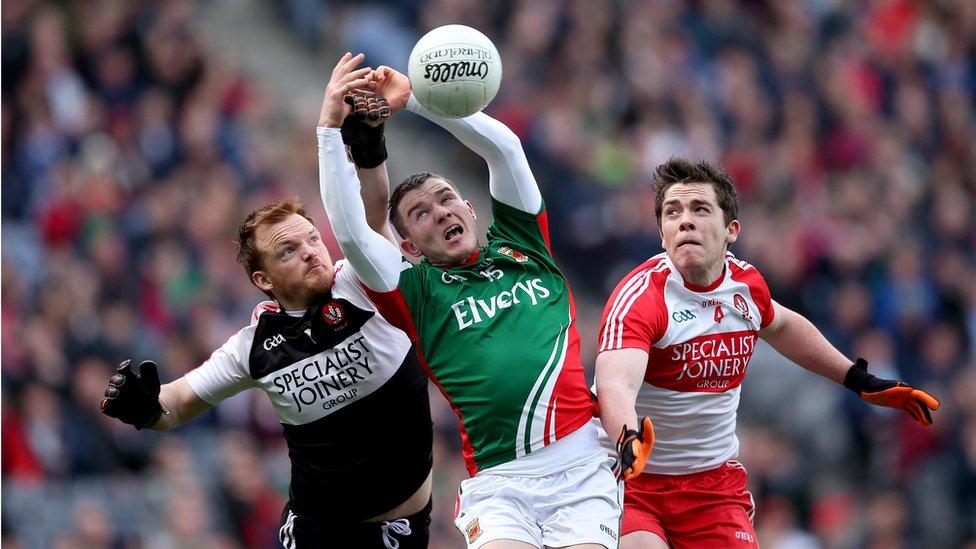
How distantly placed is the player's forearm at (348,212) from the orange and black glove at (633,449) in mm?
1231

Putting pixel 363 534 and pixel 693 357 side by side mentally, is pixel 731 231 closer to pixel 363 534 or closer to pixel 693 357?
pixel 693 357

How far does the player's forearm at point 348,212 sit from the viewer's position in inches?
243

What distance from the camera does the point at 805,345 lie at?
23.5 ft

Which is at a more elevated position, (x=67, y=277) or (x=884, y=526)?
(x=67, y=277)

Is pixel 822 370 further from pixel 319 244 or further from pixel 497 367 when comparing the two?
pixel 319 244

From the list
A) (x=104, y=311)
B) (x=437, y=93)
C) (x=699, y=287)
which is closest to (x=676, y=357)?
(x=699, y=287)

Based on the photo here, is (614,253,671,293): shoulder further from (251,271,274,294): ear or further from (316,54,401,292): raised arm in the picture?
(251,271,274,294): ear

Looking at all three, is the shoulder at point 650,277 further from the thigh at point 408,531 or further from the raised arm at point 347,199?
A: the thigh at point 408,531

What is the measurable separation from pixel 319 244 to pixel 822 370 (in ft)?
8.30

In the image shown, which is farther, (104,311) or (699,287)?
(104,311)

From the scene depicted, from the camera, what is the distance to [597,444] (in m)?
6.45

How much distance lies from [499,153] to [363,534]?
1.96 metres

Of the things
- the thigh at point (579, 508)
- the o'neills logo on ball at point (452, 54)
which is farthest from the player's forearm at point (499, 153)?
the thigh at point (579, 508)

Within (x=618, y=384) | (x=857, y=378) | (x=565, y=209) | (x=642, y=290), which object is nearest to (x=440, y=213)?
(x=642, y=290)
